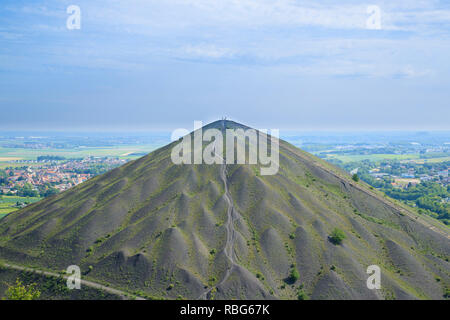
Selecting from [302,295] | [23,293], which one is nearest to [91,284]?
[23,293]

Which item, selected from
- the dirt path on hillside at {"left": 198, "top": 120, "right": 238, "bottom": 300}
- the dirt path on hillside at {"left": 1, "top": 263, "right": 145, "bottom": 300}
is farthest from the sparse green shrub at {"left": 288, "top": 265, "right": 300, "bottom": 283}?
the dirt path on hillside at {"left": 1, "top": 263, "right": 145, "bottom": 300}

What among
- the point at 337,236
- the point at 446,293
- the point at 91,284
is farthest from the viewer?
the point at 337,236

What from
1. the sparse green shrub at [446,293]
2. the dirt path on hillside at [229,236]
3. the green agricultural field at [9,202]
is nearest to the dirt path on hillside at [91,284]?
the dirt path on hillside at [229,236]

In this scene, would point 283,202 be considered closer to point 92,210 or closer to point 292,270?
point 292,270

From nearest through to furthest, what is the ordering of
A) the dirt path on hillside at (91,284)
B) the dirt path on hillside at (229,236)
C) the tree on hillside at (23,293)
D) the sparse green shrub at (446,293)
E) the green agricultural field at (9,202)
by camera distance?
the tree on hillside at (23,293) < the dirt path on hillside at (91,284) < the dirt path on hillside at (229,236) < the sparse green shrub at (446,293) < the green agricultural field at (9,202)

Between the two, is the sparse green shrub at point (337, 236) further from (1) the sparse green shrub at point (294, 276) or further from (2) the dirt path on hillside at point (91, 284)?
(2) the dirt path on hillside at point (91, 284)

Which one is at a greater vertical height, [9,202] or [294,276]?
[9,202]

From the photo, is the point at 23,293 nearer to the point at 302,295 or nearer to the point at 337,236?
the point at 302,295
